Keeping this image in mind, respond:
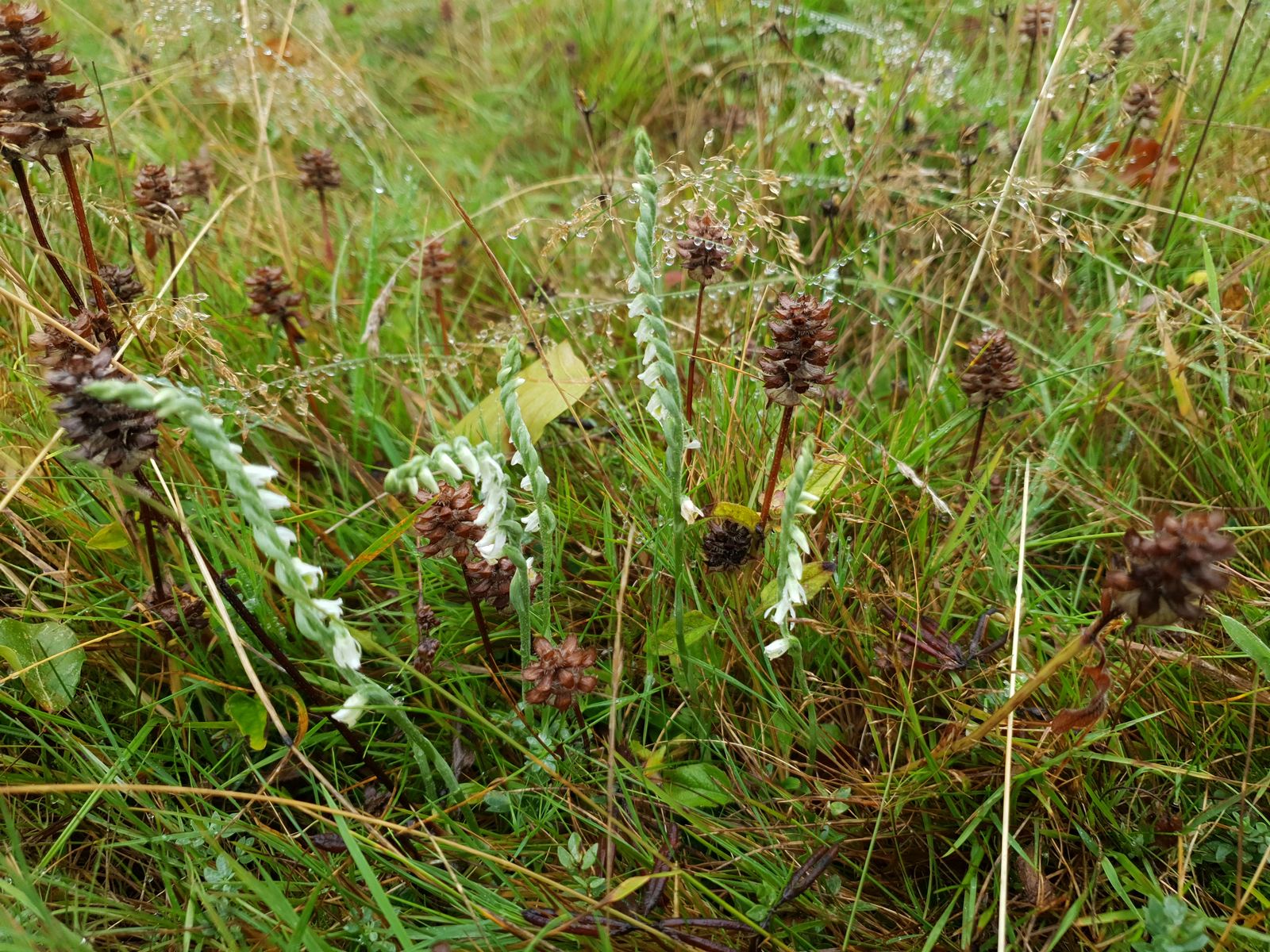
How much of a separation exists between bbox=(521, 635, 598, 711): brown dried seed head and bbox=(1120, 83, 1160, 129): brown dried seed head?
2.49m

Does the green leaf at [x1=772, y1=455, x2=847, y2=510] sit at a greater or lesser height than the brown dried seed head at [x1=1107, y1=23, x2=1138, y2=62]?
lesser

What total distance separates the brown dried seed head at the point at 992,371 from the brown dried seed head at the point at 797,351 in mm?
565

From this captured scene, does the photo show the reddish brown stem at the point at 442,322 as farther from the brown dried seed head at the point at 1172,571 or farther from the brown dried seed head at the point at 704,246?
the brown dried seed head at the point at 1172,571

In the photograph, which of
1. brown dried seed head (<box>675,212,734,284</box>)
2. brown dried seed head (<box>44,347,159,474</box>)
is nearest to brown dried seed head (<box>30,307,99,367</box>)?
brown dried seed head (<box>44,347,159,474</box>)

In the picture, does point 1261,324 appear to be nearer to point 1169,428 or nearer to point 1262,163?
point 1169,428

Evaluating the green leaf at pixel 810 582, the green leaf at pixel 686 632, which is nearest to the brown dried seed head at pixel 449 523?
the green leaf at pixel 686 632

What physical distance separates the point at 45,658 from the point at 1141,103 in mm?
3310

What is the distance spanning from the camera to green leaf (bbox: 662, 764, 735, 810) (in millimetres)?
1619

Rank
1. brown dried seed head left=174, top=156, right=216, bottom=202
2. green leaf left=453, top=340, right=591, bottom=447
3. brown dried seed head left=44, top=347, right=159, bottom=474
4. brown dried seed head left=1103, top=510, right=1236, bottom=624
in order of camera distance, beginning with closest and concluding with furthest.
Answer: brown dried seed head left=1103, top=510, right=1236, bottom=624
brown dried seed head left=44, top=347, right=159, bottom=474
green leaf left=453, top=340, right=591, bottom=447
brown dried seed head left=174, top=156, right=216, bottom=202

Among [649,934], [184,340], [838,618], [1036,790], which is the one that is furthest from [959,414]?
[184,340]

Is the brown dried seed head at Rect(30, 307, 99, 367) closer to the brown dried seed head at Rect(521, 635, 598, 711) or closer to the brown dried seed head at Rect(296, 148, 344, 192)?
the brown dried seed head at Rect(521, 635, 598, 711)

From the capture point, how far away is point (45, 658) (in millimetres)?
1727

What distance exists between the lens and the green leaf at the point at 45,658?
5.54ft

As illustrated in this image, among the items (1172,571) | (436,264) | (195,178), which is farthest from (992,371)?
(195,178)
